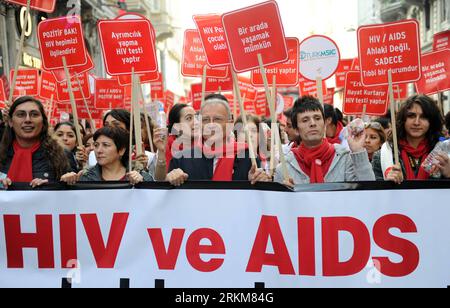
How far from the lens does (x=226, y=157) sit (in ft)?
12.5

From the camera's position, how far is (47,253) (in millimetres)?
3377

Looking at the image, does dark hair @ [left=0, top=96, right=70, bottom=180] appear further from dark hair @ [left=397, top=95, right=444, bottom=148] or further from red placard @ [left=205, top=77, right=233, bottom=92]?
red placard @ [left=205, top=77, right=233, bottom=92]

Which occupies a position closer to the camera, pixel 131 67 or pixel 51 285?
pixel 51 285

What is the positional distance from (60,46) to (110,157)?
6.18 feet

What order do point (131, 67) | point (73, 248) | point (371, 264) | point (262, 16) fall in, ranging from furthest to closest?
point (131, 67)
point (262, 16)
point (73, 248)
point (371, 264)

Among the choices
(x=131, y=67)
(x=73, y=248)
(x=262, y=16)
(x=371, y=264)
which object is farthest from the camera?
(x=131, y=67)

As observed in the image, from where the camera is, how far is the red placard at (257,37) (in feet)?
12.4

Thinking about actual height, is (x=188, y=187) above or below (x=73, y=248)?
above

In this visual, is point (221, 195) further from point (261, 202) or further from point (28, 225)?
point (28, 225)

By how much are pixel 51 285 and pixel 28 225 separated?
385 millimetres

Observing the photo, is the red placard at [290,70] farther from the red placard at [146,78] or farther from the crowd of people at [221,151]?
the crowd of people at [221,151]

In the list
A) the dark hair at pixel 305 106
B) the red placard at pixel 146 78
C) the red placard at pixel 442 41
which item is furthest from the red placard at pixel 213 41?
the red placard at pixel 442 41
